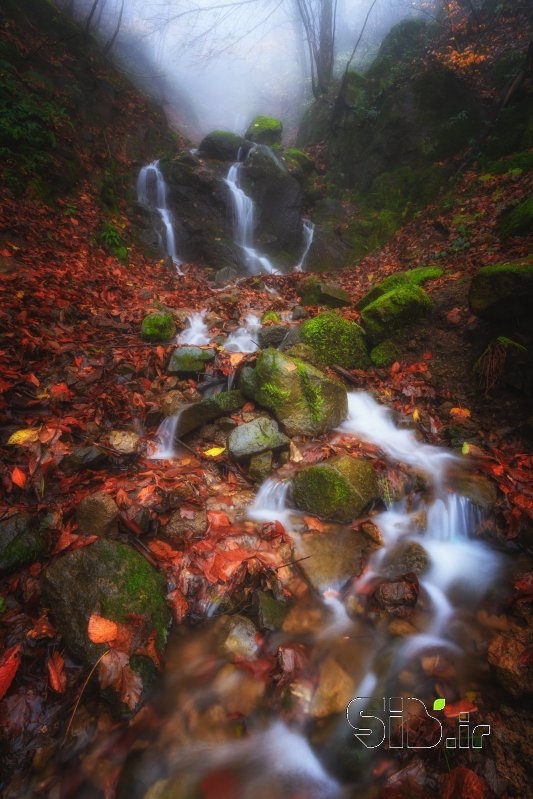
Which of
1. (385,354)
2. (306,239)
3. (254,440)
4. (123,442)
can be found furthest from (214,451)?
(306,239)

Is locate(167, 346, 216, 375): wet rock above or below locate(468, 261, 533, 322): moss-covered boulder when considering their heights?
above

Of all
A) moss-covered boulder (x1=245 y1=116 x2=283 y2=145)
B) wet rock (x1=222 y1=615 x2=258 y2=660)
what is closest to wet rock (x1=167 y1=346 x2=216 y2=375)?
wet rock (x1=222 y1=615 x2=258 y2=660)

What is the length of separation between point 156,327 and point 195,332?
3.30ft

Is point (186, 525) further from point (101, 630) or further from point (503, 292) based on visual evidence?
point (503, 292)

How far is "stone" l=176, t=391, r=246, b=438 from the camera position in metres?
4.40

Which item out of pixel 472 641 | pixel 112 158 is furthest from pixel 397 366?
pixel 112 158

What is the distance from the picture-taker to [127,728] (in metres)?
2.20

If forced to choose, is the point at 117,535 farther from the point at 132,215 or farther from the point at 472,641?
the point at 132,215

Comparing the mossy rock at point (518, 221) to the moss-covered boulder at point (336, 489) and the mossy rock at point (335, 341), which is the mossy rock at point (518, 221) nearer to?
the mossy rock at point (335, 341)

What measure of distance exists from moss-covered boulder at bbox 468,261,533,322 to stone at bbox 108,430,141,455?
470 cm

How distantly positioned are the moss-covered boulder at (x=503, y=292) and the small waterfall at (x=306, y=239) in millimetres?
7928

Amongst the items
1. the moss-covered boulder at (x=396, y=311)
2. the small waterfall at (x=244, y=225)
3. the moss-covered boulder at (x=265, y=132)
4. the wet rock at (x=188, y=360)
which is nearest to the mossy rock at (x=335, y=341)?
the moss-covered boulder at (x=396, y=311)

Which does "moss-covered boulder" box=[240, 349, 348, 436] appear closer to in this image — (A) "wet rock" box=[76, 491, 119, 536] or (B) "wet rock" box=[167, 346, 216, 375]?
(B) "wet rock" box=[167, 346, 216, 375]

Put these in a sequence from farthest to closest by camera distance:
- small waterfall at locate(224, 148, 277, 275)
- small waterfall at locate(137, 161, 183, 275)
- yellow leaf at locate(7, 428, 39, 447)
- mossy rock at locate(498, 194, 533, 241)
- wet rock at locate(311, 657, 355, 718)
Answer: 1. small waterfall at locate(224, 148, 277, 275)
2. small waterfall at locate(137, 161, 183, 275)
3. mossy rock at locate(498, 194, 533, 241)
4. yellow leaf at locate(7, 428, 39, 447)
5. wet rock at locate(311, 657, 355, 718)
